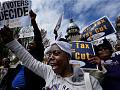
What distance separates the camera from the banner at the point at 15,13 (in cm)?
232

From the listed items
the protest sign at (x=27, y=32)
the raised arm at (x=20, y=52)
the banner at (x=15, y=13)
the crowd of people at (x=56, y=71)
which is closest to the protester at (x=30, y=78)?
the crowd of people at (x=56, y=71)

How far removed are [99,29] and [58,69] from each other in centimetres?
164

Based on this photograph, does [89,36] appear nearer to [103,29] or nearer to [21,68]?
[103,29]

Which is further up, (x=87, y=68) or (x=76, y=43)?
(x=76, y=43)

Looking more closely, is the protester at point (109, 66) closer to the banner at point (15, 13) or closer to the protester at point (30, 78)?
the protester at point (30, 78)

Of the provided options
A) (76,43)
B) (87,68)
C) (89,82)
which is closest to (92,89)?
(89,82)

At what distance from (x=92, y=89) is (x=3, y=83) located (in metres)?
2.20

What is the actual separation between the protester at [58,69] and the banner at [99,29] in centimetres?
123

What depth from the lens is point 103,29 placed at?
2340mm

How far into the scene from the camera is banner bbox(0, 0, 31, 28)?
2.32 m

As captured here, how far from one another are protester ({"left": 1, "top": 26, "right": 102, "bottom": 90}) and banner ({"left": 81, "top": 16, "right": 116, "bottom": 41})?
4.05ft

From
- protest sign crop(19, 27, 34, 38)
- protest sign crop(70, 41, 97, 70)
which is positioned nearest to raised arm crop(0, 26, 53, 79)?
protest sign crop(70, 41, 97, 70)

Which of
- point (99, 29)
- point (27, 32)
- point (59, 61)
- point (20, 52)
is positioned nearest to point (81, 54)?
point (99, 29)

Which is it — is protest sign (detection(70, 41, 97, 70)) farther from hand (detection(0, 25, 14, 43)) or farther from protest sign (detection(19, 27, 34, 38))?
protest sign (detection(19, 27, 34, 38))
